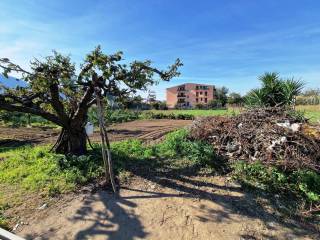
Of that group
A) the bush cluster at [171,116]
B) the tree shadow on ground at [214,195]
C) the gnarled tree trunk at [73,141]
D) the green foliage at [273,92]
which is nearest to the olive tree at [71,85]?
the gnarled tree trunk at [73,141]

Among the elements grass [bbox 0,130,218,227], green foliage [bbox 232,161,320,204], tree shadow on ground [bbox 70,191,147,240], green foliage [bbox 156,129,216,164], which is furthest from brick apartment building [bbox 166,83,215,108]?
tree shadow on ground [bbox 70,191,147,240]

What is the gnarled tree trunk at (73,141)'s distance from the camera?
21.2 ft

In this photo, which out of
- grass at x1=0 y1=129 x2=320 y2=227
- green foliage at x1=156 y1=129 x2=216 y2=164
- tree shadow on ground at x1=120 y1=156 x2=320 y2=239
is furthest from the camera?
green foliage at x1=156 y1=129 x2=216 y2=164

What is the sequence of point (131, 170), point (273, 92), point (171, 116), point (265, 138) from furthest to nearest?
point (171, 116), point (273, 92), point (131, 170), point (265, 138)

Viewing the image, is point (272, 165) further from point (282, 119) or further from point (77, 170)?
point (77, 170)

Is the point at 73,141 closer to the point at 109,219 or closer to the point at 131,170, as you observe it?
the point at 131,170

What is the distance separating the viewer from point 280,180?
4625mm

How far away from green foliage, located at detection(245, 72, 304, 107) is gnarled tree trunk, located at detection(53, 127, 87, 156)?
5.98 m

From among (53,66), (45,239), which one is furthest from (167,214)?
(53,66)

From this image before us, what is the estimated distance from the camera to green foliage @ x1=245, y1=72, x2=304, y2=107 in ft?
30.0

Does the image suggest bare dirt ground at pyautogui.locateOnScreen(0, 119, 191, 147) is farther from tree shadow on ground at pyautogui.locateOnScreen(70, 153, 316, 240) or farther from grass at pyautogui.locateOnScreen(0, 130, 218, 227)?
tree shadow on ground at pyautogui.locateOnScreen(70, 153, 316, 240)

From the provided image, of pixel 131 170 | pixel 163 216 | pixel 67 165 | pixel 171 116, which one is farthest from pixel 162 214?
pixel 171 116

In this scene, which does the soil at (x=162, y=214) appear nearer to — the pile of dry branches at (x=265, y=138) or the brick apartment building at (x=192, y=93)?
the pile of dry branches at (x=265, y=138)

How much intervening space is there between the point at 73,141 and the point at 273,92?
23.7 ft
